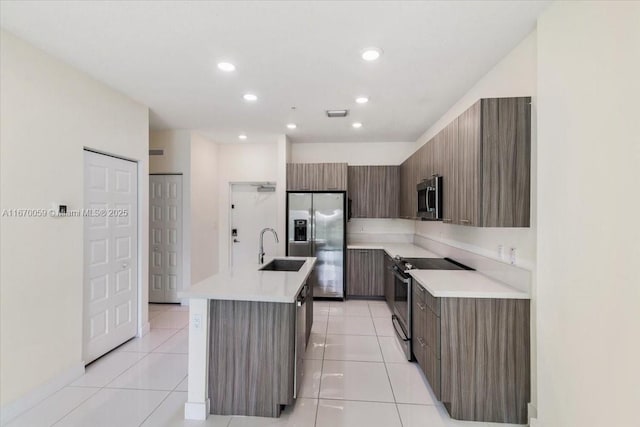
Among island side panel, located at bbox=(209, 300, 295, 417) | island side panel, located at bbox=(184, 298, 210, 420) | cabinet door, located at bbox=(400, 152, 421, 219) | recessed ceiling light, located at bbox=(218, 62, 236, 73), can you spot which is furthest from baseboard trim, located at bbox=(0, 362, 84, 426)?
cabinet door, located at bbox=(400, 152, 421, 219)

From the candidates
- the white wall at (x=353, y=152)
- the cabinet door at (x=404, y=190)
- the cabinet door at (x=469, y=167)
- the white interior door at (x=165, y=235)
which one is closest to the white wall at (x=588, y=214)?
the cabinet door at (x=469, y=167)

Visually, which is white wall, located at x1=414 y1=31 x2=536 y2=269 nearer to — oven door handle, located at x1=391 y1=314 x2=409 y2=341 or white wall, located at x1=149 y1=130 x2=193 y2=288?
oven door handle, located at x1=391 y1=314 x2=409 y2=341

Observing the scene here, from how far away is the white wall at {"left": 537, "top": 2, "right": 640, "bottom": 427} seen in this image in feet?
4.34

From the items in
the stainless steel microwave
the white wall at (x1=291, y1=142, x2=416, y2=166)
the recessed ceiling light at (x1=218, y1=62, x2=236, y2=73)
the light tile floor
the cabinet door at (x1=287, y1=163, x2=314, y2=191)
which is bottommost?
the light tile floor

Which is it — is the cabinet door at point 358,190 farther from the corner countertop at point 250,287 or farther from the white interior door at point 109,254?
the white interior door at point 109,254

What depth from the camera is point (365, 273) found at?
4.92 metres

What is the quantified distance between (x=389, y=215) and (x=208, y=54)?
12.3 ft

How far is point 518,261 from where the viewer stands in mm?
2223

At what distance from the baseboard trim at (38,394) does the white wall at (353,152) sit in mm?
4108

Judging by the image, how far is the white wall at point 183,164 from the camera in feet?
15.3

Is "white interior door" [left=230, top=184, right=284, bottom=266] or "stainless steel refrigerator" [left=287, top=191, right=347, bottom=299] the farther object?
"white interior door" [left=230, top=184, right=284, bottom=266]

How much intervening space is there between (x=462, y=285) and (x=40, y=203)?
3398mm

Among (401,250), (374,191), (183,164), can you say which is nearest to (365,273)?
(401,250)

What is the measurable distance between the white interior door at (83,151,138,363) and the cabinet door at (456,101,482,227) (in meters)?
3.43
